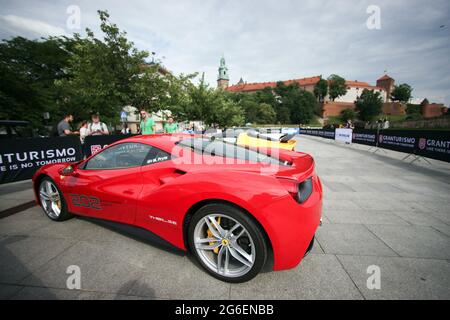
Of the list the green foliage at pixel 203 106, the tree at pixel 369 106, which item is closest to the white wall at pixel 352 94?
the tree at pixel 369 106

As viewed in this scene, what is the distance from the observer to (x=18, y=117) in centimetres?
1794

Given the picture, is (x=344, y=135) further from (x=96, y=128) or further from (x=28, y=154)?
(x=28, y=154)

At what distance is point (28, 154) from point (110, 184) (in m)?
5.11

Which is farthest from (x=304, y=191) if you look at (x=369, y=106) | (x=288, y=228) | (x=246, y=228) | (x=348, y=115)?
(x=369, y=106)

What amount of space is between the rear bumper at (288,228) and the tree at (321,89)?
108421 mm

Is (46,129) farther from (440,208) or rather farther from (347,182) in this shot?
(440,208)

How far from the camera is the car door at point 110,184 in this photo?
7.78 ft

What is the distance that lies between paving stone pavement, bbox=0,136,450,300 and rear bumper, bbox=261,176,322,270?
340 millimetres

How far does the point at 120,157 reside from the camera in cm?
264

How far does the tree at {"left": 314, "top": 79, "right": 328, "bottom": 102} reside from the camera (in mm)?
95375

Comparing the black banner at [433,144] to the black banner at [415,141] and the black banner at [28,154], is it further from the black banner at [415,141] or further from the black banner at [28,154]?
the black banner at [28,154]

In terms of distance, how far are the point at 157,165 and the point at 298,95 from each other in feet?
318

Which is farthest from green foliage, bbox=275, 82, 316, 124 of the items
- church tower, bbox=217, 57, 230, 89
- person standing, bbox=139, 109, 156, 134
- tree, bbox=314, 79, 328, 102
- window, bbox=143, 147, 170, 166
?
window, bbox=143, 147, 170, 166

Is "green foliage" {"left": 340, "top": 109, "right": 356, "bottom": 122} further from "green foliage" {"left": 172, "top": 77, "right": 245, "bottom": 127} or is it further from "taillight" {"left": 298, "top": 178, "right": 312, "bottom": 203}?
"taillight" {"left": 298, "top": 178, "right": 312, "bottom": 203}
